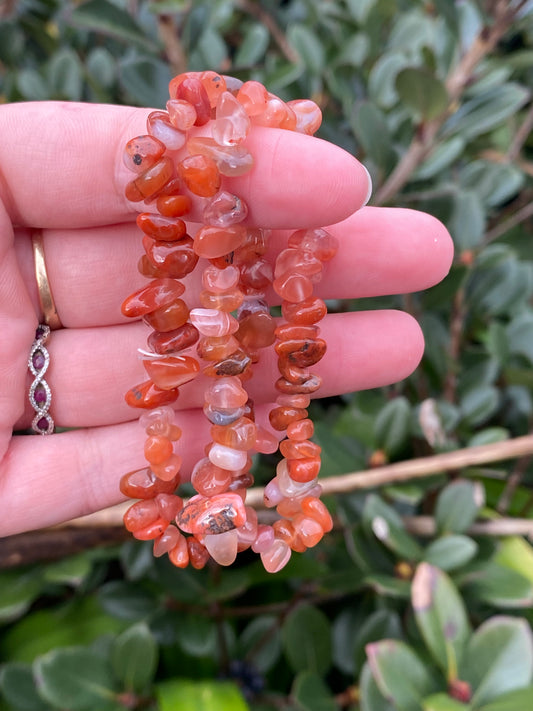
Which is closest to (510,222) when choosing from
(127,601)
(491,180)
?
(491,180)

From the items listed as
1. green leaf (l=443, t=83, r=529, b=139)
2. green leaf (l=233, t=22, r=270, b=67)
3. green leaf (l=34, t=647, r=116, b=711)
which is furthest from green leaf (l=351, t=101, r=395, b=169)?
green leaf (l=34, t=647, r=116, b=711)

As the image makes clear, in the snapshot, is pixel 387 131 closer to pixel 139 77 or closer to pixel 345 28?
pixel 345 28

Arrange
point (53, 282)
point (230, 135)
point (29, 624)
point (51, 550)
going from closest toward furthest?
point (230, 135) < point (53, 282) < point (51, 550) < point (29, 624)

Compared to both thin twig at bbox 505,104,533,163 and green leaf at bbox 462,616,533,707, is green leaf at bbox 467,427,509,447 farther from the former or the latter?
thin twig at bbox 505,104,533,163

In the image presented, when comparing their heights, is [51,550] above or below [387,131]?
below

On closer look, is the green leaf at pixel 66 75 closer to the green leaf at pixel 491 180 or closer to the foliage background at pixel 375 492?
the foliage background at pixel 375 492

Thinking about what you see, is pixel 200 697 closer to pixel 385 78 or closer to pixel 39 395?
pixel 39 395

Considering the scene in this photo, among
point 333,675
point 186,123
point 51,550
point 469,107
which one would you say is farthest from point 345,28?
point 333,675

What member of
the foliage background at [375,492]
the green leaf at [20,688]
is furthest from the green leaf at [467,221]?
the green leaf at [20,688]
